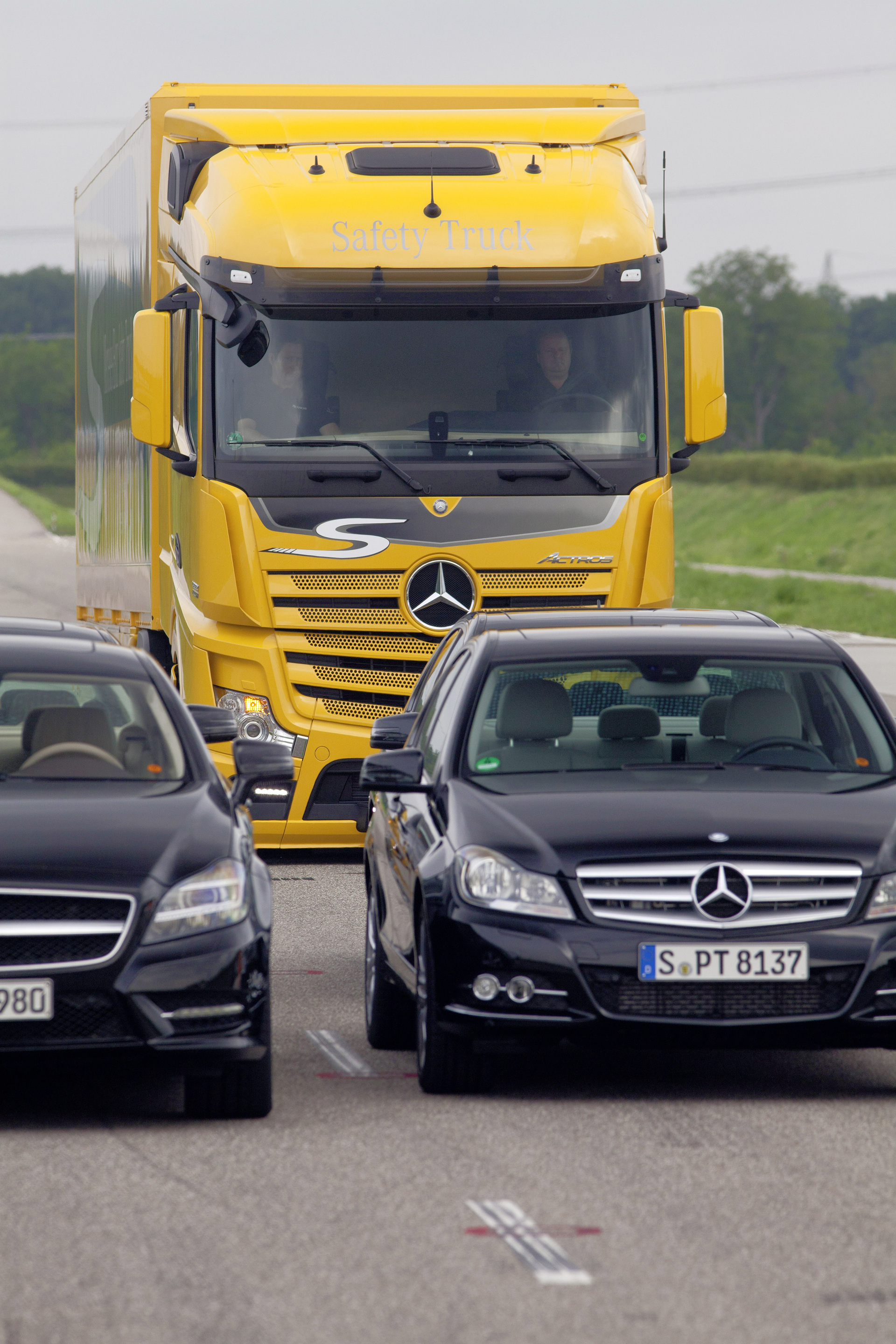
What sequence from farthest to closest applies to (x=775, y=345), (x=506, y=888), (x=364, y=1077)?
(x=775, y=345) → (x=364, y=1077) → (x=506, y=888)

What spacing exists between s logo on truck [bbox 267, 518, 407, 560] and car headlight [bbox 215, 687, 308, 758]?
83 cm

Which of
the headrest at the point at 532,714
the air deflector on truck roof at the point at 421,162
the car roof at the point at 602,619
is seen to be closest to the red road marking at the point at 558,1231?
the headrest at the point at 532,714

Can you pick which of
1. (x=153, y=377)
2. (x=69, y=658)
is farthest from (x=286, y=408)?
(x=69, y=658)

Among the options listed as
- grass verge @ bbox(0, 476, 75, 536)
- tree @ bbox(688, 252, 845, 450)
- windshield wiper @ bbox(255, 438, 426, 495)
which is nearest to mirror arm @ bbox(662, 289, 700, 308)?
windshield wiper @ bbox(255, 438, 426, 495)

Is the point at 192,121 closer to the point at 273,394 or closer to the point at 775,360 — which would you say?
the point at 273,394

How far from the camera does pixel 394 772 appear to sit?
26.7 feet

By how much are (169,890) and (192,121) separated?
784 cm

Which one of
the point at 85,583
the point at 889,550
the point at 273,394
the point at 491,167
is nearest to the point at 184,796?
the point at 273,394

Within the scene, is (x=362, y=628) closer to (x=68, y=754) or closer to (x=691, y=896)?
(x=68, y=754)

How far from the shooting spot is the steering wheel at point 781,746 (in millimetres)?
8406

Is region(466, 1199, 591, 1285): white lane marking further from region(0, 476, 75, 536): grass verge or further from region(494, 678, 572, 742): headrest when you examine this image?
region(0, 476, 75, 536): grass verge

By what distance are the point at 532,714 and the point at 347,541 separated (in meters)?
4.79

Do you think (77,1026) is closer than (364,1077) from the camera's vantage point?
Yes

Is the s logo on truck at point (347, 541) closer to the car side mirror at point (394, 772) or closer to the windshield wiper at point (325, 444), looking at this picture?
the windshield wiper at point (325, 444)
